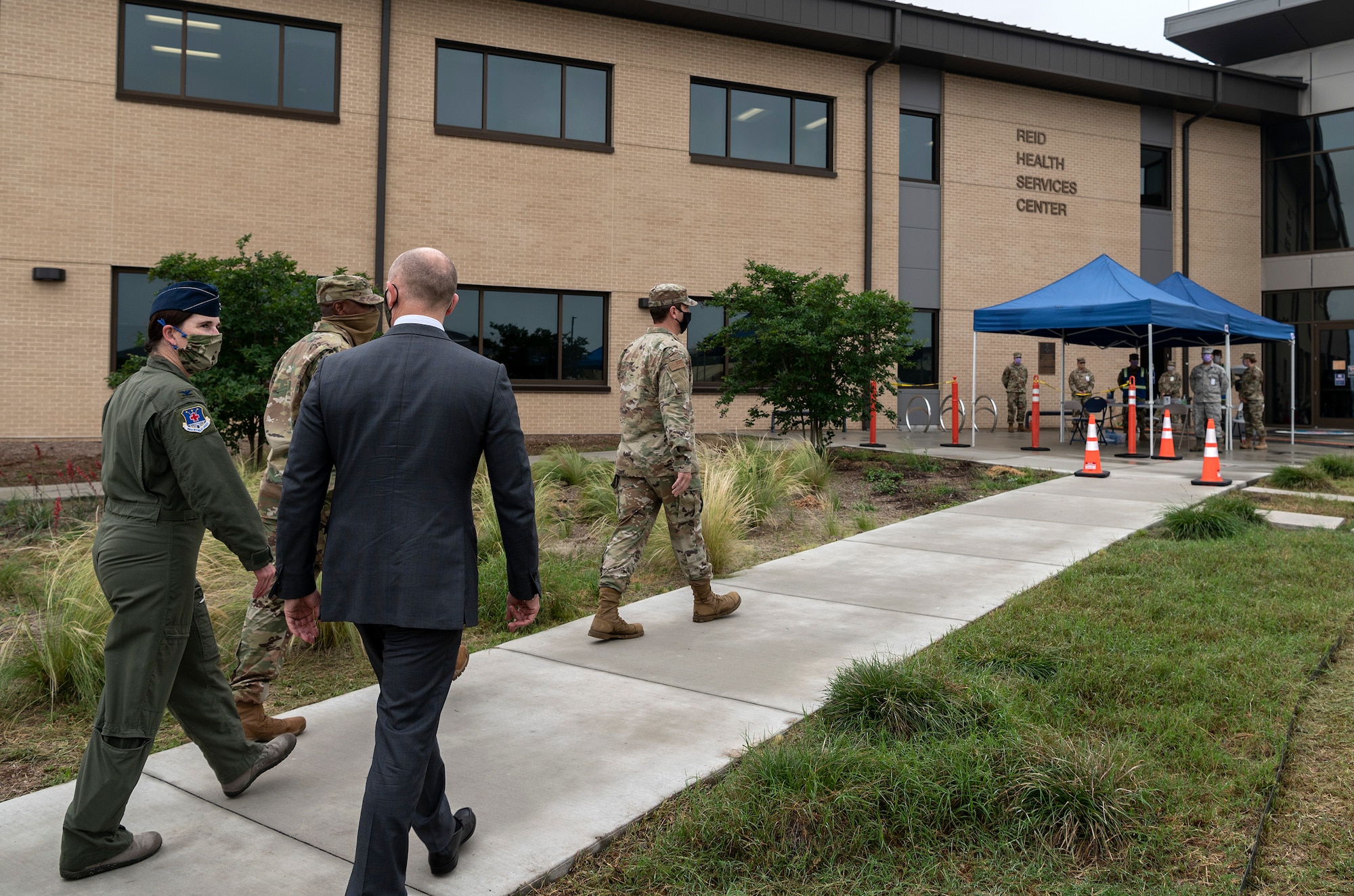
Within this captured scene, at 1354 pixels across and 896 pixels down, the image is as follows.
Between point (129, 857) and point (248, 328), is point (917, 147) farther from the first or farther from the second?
point (129, 857)

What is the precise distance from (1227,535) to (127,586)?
805cm

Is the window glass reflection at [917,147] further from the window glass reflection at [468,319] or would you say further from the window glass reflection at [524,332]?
the window glass reflection at [468,319]

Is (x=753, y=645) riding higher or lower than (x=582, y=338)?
lower

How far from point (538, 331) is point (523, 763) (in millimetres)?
14881

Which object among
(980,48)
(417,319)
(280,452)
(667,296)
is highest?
(980,48)

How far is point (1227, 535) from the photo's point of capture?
8.14 metres

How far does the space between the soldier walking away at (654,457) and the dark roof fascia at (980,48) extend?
1440 centimetres

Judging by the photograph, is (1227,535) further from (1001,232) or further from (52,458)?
(1001,232)

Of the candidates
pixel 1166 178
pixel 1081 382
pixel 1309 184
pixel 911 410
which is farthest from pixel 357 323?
pixel 1309 184

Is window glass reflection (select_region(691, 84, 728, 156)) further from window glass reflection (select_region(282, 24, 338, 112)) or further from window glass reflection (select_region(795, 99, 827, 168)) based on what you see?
window glass reflection (select_region(282, 24, 338, 112))

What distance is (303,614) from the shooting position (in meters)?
2.95

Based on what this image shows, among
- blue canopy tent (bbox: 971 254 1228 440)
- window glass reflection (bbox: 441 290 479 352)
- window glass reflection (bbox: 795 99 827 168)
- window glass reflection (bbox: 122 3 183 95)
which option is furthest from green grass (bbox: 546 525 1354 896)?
A: window glass reflection (bbox: 795 99 827 168)

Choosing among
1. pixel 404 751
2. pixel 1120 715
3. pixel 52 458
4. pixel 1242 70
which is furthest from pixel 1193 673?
pixel 1242 70

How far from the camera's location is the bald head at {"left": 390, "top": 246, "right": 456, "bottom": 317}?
9.36 ft
